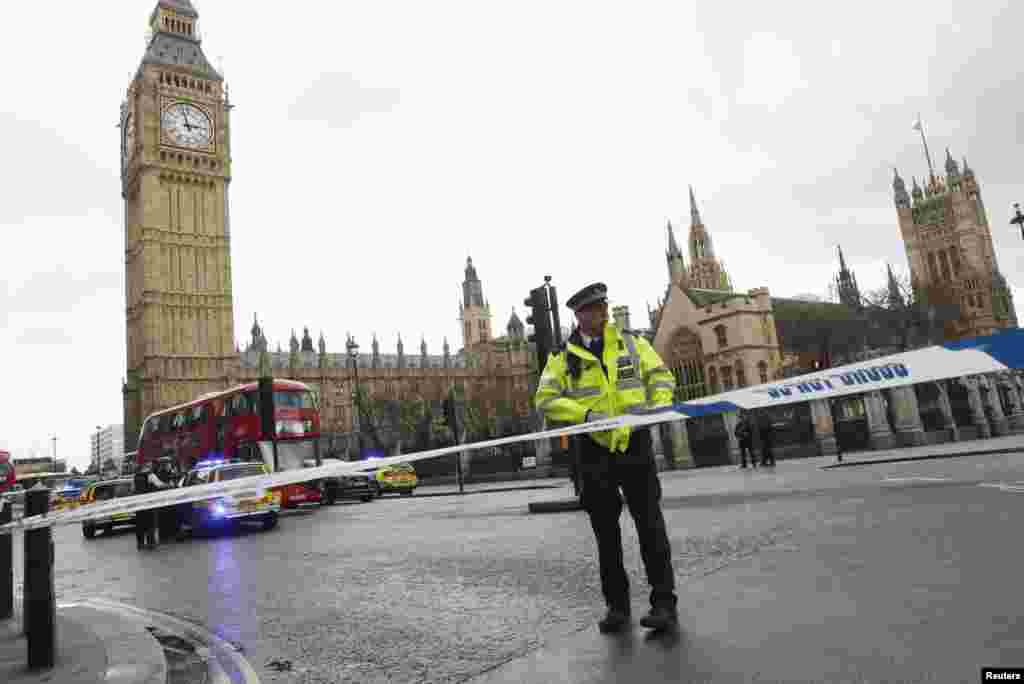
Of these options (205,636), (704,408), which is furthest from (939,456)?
(205,636)

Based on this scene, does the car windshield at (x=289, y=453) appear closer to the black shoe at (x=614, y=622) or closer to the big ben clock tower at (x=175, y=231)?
the black shoe at (x=614, y=622)

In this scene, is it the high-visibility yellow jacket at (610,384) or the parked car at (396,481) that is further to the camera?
the parked car at (396,481)

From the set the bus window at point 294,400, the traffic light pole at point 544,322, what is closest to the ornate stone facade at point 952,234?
the bus window at point 294,400


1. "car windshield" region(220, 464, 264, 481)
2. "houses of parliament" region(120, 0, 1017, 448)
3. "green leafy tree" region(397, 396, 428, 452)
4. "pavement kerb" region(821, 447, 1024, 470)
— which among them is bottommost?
"pavement kerb" region(821, 447, 1024, 470)

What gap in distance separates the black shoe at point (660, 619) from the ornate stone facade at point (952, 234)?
296 feet

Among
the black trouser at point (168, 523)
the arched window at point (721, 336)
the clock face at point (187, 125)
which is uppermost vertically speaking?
the clock face at point (187, 125)

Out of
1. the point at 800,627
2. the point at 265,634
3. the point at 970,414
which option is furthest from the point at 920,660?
the point at 970,414

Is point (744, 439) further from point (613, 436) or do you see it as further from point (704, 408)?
point (613, 436)

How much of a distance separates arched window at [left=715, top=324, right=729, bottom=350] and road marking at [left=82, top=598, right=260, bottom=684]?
147 feet

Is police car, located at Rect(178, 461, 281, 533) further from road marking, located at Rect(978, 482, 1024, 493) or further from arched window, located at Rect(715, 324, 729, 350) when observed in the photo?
arched window, located at Rect(715, 324, 729, 350)

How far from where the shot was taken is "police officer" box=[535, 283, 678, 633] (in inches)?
147

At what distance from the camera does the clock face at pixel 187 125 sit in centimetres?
6738

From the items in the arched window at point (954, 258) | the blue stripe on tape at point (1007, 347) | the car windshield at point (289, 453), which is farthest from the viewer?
the arched window at point (954, 258)

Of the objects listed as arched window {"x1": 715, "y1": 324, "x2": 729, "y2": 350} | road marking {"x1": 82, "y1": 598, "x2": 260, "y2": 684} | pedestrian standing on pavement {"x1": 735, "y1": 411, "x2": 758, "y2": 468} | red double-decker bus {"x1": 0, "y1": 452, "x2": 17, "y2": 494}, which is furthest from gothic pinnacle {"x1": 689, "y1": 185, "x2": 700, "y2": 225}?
road marking {"x1": 82, "y1": 598, "x2": 260, "y2": 684}
